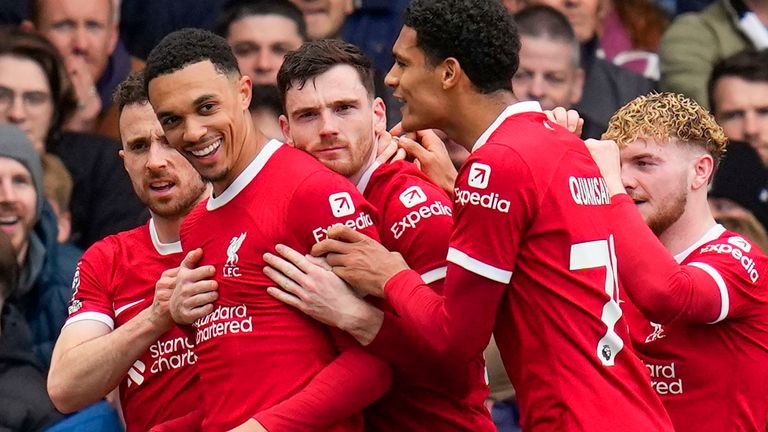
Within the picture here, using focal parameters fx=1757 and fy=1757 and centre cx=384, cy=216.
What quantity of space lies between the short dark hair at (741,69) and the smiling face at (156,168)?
379 cm

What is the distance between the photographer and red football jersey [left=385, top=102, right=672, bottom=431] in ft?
15.8

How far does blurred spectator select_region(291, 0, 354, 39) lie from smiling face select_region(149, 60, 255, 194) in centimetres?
383

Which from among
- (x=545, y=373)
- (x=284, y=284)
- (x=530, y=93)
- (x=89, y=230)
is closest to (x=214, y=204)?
(x=284, y=284)

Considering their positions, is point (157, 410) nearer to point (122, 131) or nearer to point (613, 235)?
point (122, 131)

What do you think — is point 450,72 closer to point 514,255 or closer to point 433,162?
point 514,255

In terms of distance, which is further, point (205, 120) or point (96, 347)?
point (96, 347)

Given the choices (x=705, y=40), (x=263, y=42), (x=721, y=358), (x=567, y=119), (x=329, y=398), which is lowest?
(x=721, y=358)

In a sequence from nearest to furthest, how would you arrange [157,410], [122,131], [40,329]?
[157,410] → [122,131] → [40,329]

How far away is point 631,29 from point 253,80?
246cm

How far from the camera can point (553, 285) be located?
4895 mm

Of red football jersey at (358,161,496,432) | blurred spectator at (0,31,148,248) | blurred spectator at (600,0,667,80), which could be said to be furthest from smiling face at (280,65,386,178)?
blurred spectator at (600,0,667,80)

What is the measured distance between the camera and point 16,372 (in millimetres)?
7016

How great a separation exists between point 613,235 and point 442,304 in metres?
0.62

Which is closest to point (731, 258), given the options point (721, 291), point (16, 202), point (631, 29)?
point (721, 291)
